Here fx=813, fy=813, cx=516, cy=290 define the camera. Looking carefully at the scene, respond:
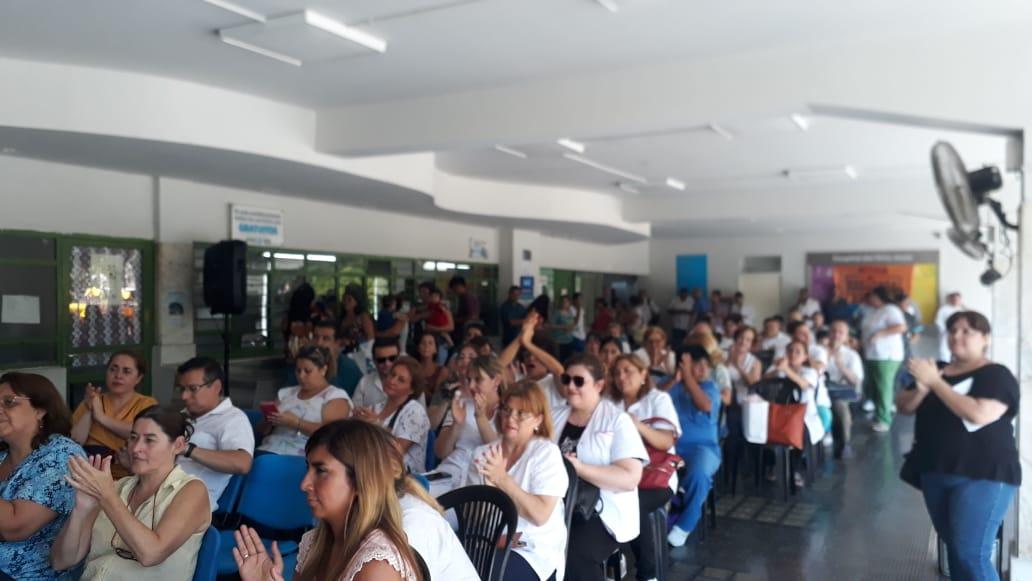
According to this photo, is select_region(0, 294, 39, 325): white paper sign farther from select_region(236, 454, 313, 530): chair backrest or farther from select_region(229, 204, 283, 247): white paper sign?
select_region(236, 454, 313, 530): chair backrest

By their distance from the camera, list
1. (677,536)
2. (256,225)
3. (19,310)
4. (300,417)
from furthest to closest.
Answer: (256,225), (19,310), (677,536), (300,417)

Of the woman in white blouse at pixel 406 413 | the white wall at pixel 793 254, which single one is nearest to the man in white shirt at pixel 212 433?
the woman in white blouse at pixel 406 413

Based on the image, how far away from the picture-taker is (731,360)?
708 centimetres

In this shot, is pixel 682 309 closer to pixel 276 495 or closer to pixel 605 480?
pixel 605 480

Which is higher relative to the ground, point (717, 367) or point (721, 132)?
point (721, 132)

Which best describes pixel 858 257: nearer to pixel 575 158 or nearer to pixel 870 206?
pixel 870 206

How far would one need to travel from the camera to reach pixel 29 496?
2805 mm

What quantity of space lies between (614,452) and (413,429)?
126 centimetres

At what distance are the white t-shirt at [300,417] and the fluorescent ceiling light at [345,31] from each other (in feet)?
6.97

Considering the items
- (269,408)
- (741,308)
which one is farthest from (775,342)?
(741,308)

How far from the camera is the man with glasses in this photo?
5430 mm

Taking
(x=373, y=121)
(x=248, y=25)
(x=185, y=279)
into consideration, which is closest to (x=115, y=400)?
(x=248, y=25)

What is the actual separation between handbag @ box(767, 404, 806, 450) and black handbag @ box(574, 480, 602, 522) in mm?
3070

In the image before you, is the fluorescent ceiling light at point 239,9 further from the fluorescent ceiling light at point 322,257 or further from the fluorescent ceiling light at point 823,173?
the fluorescent ceiling light at point 823,173
